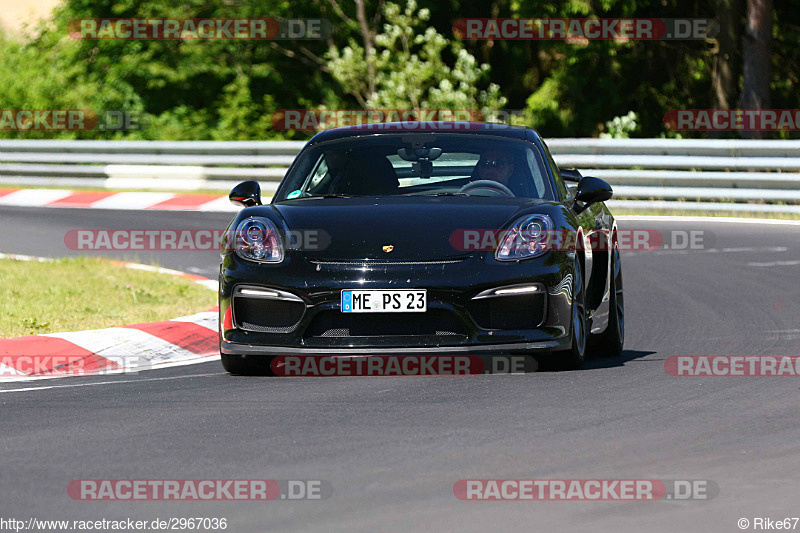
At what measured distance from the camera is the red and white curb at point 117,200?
68.7ft

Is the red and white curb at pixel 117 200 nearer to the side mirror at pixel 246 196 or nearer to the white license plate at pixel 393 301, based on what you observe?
the side mirror at pixel 246 196

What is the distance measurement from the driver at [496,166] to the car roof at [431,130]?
234mm

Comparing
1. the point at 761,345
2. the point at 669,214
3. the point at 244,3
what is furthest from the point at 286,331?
the point at 244,3

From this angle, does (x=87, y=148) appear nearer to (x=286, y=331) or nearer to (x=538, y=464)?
(x=286, y=331)

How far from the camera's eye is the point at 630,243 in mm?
15984

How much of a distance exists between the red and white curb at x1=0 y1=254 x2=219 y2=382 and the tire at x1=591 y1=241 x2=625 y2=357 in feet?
7.90

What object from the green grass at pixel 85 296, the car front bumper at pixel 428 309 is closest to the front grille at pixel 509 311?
the car front bumper at pixel 428 309

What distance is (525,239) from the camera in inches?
297

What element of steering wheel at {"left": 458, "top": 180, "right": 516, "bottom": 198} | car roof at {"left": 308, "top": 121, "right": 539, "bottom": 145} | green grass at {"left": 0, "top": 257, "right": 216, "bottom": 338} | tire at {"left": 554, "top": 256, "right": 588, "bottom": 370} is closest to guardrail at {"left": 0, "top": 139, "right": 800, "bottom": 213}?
green grass at {"left": 0, "top": 257, "right": 216, "bottom": 338}

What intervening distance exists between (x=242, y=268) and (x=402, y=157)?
1.52 meters

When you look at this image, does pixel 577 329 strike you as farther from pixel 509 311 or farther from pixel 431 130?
pixel 431 130

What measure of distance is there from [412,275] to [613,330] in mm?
1810

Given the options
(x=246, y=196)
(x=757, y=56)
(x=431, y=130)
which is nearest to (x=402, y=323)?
(x=246, y=196)

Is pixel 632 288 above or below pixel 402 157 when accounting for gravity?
below
